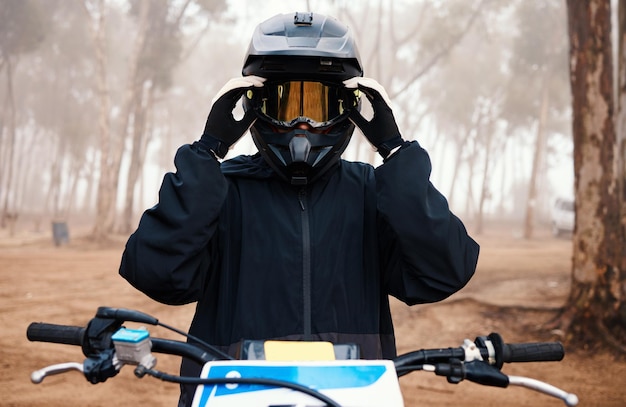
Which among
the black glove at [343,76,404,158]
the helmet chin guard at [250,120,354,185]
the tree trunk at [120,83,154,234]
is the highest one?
the black glove at [343,76,404,158]

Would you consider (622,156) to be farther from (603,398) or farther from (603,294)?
(603,398)

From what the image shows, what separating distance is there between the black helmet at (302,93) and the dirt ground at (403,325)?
3809 millimetres

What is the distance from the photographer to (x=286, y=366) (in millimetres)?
1334

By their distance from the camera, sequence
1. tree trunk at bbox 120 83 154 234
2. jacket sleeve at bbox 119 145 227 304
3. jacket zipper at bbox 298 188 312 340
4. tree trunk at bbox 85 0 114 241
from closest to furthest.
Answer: jacket sleeve at bbox 119 145 227 304, jacket zipper at bbox 298 188 312 340, tree trunk at bbox 85 0 114 241, tree trunk at bbox 120 83 154 234

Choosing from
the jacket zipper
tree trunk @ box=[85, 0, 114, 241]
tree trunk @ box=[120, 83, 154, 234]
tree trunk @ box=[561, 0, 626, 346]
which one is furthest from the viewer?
tree trunk @ box=[120, 83, 154, 234]

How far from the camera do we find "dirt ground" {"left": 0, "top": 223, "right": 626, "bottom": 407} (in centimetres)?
529

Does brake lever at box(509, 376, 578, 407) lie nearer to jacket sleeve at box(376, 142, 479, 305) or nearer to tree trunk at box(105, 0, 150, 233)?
jacket sleeve at box(376, 142, 479, 305)

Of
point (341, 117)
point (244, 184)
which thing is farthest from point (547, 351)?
point (244, 184)

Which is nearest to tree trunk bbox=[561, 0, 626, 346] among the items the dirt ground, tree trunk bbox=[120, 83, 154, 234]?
the dirt ground

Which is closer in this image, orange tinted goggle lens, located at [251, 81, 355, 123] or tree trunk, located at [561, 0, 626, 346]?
orange tinted goggle lens, located at [251, 81, 355, 123]

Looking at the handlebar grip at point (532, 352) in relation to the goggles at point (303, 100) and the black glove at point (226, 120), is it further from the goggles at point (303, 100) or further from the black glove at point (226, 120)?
the black glove at point (226, 120)

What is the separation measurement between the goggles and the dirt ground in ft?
12.6

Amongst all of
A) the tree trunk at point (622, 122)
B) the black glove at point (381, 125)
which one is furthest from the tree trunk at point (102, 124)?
the black glove at point (381, 125)

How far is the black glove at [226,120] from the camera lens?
194 centimetres
